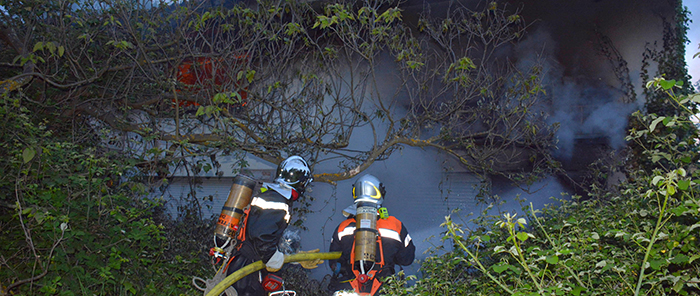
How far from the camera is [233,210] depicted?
3.46 meters

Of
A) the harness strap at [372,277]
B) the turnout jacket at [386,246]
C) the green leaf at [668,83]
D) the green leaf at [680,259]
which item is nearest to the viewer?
the green leaf at [668,83]

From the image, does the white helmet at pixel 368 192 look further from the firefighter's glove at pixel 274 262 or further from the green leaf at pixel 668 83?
the green leaf at pixel 668 83

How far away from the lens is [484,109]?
18.7 ft

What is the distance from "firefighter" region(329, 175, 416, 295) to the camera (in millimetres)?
3449

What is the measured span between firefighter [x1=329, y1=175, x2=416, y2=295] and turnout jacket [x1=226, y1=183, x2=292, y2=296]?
2.24ft

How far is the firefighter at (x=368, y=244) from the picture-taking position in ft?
11.3

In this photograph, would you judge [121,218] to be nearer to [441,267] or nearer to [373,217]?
[373,217]

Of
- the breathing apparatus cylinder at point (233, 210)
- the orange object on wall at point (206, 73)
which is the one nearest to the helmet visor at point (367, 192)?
the breathing apparatus cylinder at point (233, 210)

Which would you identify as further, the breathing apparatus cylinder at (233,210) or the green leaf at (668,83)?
the breathing apparatus cylinder at (233,210)

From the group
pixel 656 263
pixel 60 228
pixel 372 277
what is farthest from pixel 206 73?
pixel 656 263

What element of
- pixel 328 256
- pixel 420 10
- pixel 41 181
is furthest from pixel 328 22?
pixel 420 10

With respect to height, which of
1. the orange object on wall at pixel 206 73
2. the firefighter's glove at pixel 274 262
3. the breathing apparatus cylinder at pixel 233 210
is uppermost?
the orange object on wall at pixel 206 73

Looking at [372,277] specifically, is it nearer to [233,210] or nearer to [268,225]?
[268,225]

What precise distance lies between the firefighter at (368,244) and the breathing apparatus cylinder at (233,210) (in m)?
1.01
